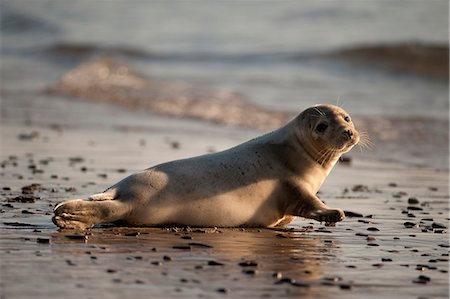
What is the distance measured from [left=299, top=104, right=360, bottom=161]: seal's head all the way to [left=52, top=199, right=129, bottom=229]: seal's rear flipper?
65.9 inches

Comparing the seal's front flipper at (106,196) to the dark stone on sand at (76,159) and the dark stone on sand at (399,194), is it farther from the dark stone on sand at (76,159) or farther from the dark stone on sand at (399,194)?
the dark stone on sand at (76,159)

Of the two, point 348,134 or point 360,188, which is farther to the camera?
point 360,188

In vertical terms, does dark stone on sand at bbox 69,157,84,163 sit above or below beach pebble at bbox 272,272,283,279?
above

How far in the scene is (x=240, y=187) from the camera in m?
7.64

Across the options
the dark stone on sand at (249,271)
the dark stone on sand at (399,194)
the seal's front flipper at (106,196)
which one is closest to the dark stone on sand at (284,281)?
the dark stone on sand at (249,271)

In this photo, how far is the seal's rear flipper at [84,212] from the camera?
7020 mm

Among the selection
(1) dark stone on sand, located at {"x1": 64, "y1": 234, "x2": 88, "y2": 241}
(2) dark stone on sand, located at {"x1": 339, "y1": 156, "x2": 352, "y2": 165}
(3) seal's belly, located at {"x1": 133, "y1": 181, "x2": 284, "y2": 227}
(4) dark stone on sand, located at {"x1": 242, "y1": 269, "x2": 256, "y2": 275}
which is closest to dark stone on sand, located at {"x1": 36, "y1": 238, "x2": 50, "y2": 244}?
(1) dark stone on sand, located at {"x1": 64, "y1": 234, "x2": 88, "y2": 241}

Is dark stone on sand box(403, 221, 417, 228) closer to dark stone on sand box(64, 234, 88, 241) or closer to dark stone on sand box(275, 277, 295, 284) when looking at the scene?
→ dark stone on sand box(275, 277, 295, 284)

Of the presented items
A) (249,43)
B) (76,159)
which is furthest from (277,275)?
(249,43)

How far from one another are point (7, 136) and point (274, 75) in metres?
11.0

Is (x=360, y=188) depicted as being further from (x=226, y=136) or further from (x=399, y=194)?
(x=226, y=136)

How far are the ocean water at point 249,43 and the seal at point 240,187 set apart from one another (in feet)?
27.4

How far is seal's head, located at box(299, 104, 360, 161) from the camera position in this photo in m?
7.77

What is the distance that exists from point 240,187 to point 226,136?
244 inches
